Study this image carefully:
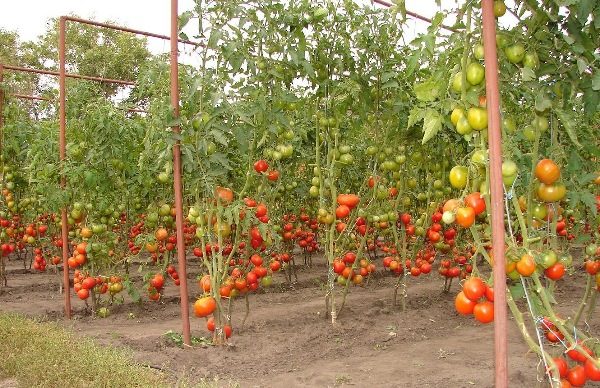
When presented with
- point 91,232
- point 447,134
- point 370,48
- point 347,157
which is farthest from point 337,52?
point 91,232

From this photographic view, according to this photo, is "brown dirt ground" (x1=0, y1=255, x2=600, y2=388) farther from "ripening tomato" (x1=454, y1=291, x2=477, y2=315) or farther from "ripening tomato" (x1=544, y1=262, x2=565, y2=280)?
"ripening tomato" (x1=454, y1=291, x2=477, y2=315)

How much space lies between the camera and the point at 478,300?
222cm

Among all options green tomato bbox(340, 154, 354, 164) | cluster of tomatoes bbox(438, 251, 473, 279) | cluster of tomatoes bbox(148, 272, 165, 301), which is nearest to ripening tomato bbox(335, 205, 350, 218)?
green tomato bbox(340, 154, 354, 164)

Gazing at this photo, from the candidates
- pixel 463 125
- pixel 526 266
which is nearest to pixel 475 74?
pixel 463 125

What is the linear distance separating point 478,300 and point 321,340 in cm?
253

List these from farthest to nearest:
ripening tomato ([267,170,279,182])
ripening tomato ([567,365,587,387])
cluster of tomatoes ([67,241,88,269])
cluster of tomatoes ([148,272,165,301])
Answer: cluster of tomatoes ([148,272,165,301]) < cluster of tomatoes ([67,241,88,269]) < ripening tomato ([267,170,279,182]) < ripening tomato ([567,365,587,387])

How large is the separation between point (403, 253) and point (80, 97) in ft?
11.2

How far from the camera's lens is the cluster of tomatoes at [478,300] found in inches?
85.0

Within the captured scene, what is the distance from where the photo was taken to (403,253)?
17.8ft

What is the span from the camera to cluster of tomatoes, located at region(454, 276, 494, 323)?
216cm

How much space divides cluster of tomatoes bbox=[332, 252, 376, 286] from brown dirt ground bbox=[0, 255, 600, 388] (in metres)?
0.35

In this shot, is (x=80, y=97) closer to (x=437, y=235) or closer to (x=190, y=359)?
(x=190, y=359)

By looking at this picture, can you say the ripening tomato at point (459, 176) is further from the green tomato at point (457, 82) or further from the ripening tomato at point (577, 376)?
the ripening tomato at point (577, 376)

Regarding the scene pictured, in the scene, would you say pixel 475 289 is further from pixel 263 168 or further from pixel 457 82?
pixel 263 168
